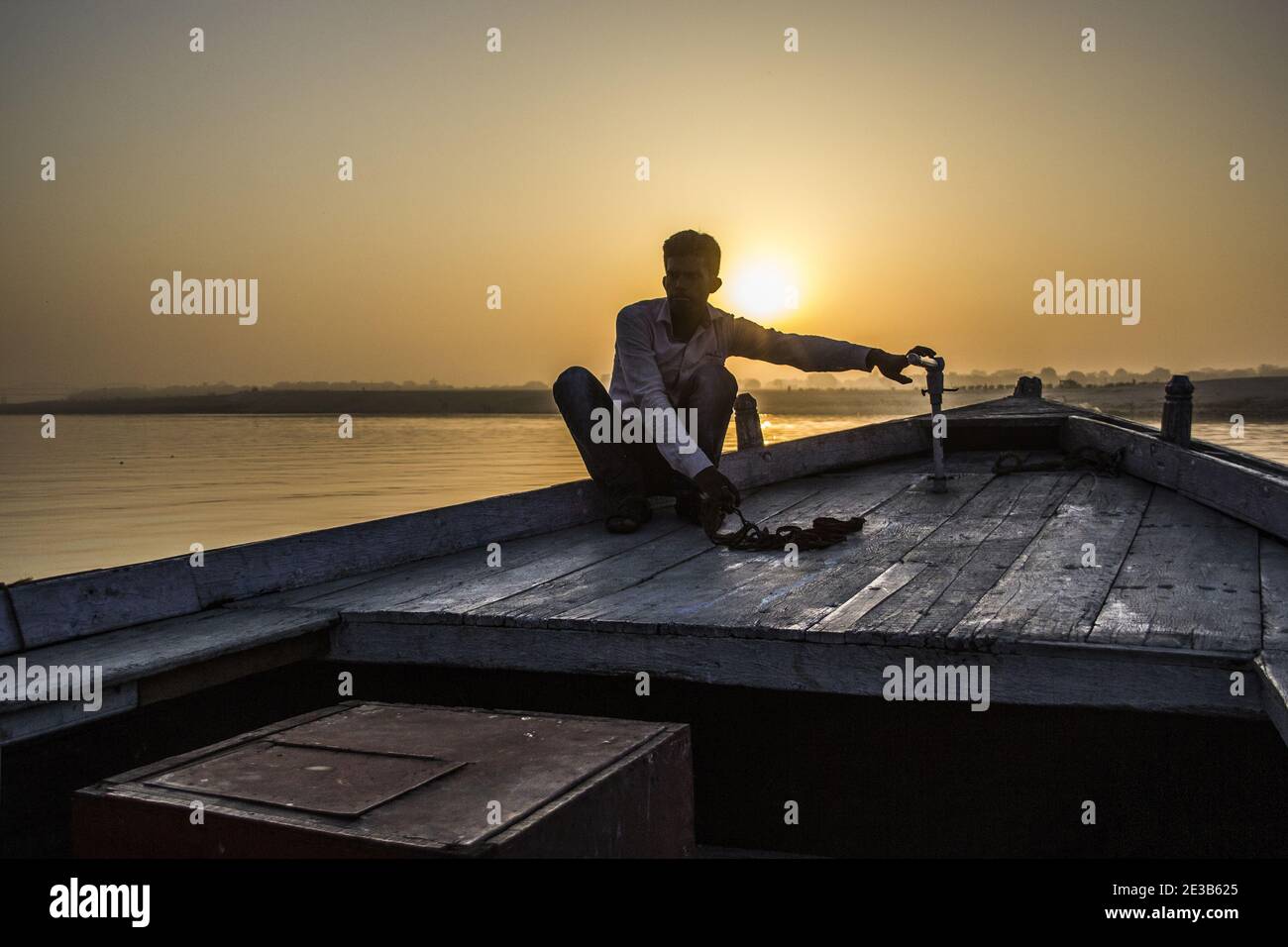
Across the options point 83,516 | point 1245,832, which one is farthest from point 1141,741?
point 83,516

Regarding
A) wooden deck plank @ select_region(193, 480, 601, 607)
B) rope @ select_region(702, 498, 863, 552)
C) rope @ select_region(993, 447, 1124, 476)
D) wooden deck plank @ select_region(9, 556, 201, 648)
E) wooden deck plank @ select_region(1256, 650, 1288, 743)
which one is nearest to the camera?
wooden deck plank @ select_region(1256, 650, 1288, 743)

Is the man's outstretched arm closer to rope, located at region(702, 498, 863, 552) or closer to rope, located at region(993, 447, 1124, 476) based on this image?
rope, located at region(702, 498, 863, 552)

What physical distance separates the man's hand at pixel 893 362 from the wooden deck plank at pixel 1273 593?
5.01 ft

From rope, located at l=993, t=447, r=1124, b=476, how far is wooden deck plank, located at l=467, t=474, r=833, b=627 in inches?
61.0

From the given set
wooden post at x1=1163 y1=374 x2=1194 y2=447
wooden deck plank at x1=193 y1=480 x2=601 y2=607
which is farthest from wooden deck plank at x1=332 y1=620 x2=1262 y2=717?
wooden post at x1=1163 y1=374 x2=1194 y2=447

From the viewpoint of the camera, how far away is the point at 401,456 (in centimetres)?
2670

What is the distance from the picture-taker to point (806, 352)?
15.5ft

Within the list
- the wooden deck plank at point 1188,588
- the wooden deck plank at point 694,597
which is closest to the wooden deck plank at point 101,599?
the wooden deck plank at point 694,597

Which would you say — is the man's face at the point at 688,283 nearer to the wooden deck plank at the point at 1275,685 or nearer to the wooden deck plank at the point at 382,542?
the wooden deck plank at the point at 382,542

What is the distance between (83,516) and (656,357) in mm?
13115

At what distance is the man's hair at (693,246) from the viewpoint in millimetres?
4336

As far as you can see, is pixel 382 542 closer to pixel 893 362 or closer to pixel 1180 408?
pixel 893 362

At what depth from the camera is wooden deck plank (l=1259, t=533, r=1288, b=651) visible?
2.18 m
